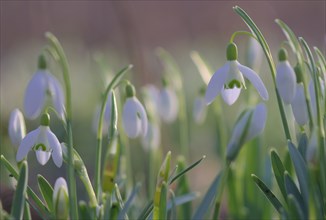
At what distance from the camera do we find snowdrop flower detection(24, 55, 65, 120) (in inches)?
65.6

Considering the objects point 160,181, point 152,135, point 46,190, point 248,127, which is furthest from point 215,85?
point 152,135

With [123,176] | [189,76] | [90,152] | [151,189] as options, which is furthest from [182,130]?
[189,76]

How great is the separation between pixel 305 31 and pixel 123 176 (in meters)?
9.05

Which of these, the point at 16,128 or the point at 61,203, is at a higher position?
the point at 16,128

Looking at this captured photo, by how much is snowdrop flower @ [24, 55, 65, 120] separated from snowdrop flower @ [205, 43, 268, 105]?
354 millimetres

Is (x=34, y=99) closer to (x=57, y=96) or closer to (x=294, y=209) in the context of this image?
(x=57, y=96)

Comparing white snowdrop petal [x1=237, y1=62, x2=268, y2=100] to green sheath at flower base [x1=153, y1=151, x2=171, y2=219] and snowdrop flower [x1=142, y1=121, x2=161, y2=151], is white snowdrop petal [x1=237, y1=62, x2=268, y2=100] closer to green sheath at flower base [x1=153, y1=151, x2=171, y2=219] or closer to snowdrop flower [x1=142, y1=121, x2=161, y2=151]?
green sheath at flower base [x1=153, y1=151, x2=171, y2=219]

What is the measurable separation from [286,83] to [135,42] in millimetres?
2364

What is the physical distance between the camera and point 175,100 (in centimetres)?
279

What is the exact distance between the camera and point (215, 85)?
163cm

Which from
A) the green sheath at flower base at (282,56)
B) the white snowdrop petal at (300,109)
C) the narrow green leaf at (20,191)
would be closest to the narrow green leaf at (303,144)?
the white snowdrop petal at (300,109)

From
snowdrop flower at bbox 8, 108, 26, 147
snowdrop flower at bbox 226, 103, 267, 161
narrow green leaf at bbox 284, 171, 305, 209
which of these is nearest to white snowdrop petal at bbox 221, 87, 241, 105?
snowdrop flower at bbox 226, 103, 267, 161

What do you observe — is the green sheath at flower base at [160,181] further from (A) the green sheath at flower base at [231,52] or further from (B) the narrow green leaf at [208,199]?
(A) the green sheath at flower base at [231,52]

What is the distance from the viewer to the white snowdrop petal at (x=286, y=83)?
1.62 meters
